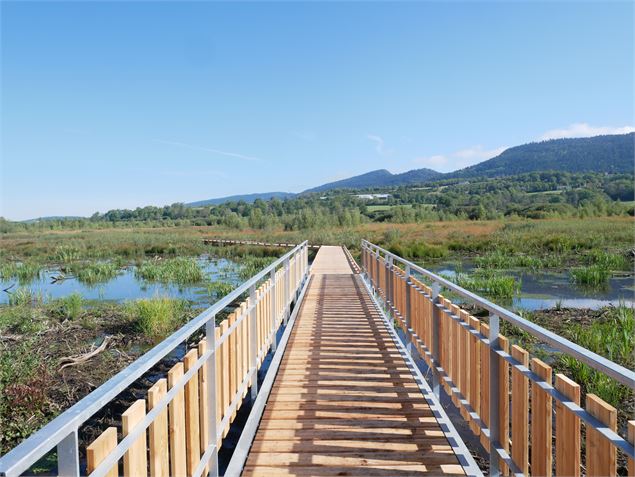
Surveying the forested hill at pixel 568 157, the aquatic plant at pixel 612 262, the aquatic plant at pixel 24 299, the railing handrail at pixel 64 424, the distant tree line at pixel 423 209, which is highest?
the forested hill at pixel 568 157

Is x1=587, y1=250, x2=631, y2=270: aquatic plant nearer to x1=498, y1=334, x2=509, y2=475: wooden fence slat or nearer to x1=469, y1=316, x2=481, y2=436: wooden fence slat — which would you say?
x1=469, y1=316, x2=481, y2=436: wooden fence slat

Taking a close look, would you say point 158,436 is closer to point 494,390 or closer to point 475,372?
point 494,390

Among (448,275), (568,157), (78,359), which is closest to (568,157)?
(568,157)

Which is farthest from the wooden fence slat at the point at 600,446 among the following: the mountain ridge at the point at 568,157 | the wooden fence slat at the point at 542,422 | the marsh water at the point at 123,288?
the mountain ridge at the point at 568,157

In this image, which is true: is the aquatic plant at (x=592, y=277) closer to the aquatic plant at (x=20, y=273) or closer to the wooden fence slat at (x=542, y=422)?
the wooden fence slat at (x=542, y=422)

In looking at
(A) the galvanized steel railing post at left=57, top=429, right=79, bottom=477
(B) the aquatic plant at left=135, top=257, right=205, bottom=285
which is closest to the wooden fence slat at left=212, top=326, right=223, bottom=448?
(A) the galvanized steel railing post at left=57, top=429, right=79, bottom=477

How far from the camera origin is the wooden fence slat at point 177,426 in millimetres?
2066

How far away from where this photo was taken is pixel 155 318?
9.40m

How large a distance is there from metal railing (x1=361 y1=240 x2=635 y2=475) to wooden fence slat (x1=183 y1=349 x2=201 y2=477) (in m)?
1.63

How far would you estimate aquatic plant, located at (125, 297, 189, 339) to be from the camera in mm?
9367

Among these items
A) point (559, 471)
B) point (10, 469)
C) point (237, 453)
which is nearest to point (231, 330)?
point (237, 453)

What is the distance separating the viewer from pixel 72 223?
240ft

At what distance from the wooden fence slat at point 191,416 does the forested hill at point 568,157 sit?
425 feet

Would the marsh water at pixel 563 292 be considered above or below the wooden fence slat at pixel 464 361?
below
